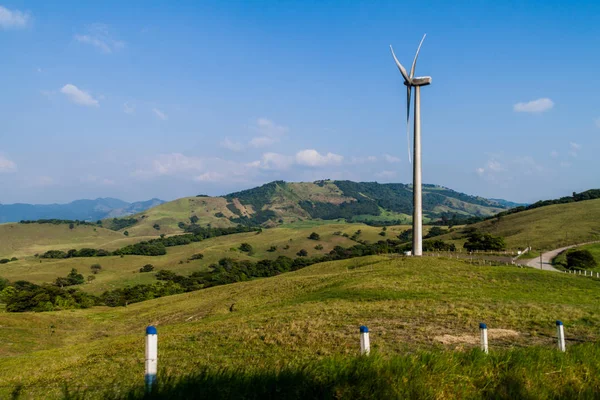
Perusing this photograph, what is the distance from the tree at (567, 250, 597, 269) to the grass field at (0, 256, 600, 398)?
66.6 feet

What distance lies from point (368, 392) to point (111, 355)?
18646 millimetres

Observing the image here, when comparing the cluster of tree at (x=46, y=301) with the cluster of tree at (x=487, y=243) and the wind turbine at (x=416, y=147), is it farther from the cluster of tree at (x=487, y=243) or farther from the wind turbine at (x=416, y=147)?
the cluster of tree at (x=487, y=243)

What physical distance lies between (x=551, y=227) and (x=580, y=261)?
55.3 metres

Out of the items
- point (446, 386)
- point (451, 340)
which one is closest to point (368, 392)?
point (446, 386)

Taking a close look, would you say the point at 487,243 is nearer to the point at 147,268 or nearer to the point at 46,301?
the point at 46,301

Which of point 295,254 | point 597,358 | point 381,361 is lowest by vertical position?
point 295,254

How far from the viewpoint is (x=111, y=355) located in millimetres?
21625

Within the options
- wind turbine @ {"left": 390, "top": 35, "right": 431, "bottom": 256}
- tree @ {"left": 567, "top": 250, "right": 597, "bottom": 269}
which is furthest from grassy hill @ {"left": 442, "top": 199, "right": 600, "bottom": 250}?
wind turbine @ {"left": 390, "top": 35, "right": 431, "bottom": 256}

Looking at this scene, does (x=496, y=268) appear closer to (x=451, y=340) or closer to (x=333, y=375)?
(x=451, y=340)

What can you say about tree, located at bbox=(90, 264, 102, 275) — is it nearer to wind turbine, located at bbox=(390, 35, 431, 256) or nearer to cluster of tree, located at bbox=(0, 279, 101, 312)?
cluster of tree, located at bbox=(0, 279, 101, 312)

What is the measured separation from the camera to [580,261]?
206 ft

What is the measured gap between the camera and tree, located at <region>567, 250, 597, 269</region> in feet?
204

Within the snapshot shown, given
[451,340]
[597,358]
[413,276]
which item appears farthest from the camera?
[413,276]

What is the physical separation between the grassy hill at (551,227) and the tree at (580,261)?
936 inches
